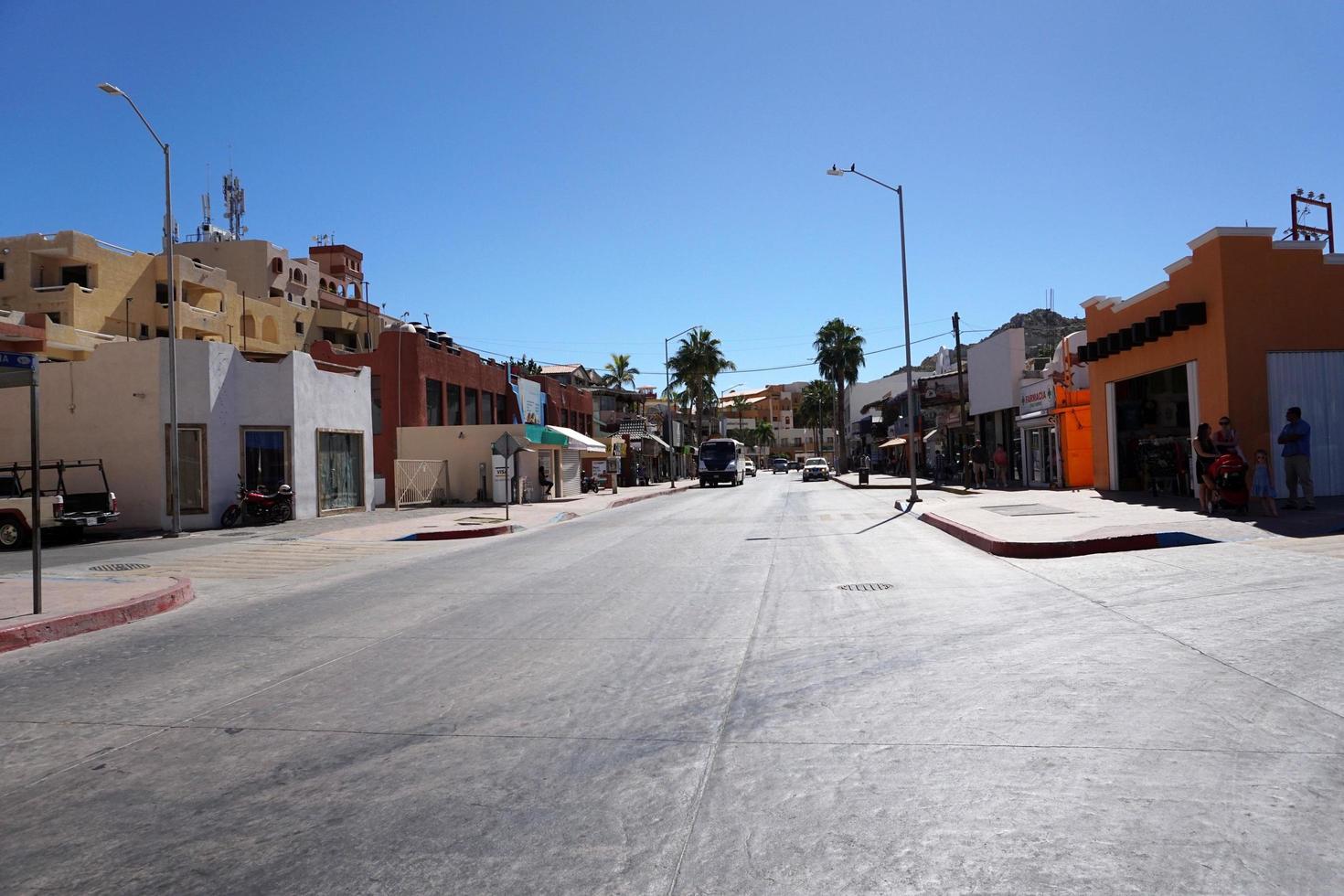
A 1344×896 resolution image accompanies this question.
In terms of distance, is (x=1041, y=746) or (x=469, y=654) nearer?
(x=1041, y=746)

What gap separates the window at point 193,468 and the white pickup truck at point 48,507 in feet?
5.61

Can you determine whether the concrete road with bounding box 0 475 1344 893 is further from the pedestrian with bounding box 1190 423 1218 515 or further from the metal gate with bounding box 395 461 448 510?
the metal gate with bounding box 395 461 448 510

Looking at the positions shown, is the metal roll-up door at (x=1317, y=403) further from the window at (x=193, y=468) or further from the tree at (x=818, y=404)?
the tree at (x=818, y=404)

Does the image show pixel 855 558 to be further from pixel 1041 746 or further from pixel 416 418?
pixel 416 418

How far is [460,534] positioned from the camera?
76.6 ft

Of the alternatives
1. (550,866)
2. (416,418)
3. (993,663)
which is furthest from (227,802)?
(416,418)

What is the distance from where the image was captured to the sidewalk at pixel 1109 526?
14.1m

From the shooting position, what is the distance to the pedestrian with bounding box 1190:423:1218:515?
55.5ft

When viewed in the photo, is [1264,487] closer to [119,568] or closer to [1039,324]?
[119,568]

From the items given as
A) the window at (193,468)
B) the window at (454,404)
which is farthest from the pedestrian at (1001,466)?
the window at (193,468)

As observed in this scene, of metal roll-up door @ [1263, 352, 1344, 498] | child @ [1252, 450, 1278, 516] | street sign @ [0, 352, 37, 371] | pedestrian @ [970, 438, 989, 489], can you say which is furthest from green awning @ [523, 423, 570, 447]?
street sign @ [0, 352, 37, 371]

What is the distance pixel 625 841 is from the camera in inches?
155

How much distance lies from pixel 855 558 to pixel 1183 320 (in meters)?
10.9

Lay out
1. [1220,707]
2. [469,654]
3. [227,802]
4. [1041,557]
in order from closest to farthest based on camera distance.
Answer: [227,802] → [1220,707] → [469,654] → [1041,557]
